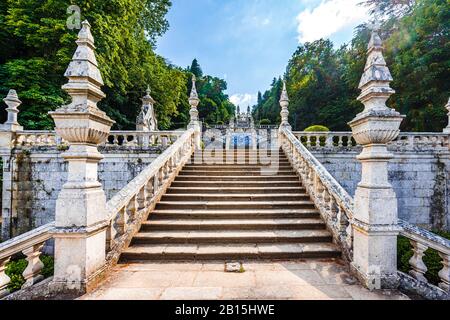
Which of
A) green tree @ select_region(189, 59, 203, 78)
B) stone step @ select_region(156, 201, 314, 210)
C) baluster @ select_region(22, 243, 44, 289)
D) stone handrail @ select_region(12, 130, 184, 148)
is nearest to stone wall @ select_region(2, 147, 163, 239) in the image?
stone handrail @ select_region(12, 130, 184, 148)

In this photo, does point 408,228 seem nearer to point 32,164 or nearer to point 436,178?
point 436,178

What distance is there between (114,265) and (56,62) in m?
11.9

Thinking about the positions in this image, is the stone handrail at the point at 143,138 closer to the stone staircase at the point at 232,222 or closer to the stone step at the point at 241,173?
the stone step at the point at 241,173

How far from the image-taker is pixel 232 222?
5.48 metres

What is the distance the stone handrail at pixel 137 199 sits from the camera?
421cm

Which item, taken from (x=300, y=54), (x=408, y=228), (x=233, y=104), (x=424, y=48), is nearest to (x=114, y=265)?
(x=408, y=228)

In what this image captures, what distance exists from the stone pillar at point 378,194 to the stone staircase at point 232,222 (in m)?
1.11

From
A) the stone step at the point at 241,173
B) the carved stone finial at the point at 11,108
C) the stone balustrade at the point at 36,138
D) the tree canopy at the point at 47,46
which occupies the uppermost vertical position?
the tree canopy at the point at 47,46

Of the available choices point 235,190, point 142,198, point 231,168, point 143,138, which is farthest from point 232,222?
point 143,138

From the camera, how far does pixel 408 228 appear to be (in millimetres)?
3572

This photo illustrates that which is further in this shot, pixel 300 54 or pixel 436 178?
pixel 300 54

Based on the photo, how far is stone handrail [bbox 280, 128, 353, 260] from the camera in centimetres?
434

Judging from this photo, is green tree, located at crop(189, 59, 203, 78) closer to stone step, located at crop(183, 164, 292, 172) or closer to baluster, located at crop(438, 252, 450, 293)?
stone step, located at crop(183, 164, 292, 172)

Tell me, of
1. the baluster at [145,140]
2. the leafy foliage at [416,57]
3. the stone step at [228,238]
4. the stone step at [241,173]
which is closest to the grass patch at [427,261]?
the stone step at [228,238]
